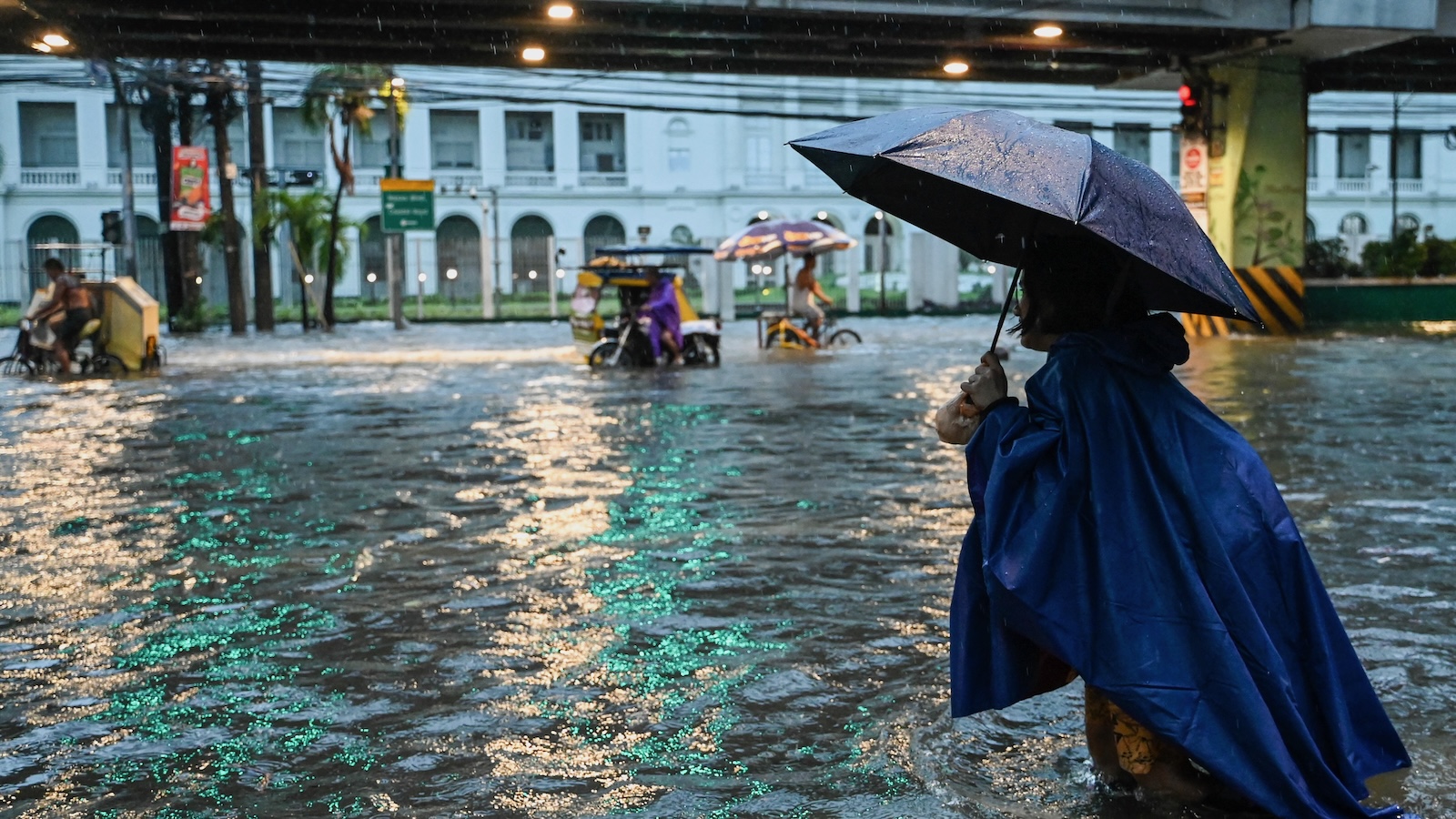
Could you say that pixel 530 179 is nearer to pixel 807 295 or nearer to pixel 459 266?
pixel 459 266

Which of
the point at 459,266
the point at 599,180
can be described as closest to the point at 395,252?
the point at 459,266

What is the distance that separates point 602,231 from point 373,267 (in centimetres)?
865

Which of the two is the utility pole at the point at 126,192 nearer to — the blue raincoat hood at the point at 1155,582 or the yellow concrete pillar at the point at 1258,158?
the yellow concrete pillar at the point at 1258,158

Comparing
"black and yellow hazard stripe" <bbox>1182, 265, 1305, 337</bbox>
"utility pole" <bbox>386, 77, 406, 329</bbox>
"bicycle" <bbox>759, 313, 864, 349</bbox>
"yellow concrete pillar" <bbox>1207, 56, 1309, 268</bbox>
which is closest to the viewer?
"yellow concrete pillar" <bbox>1207, 56, 1309, 268</bbox>

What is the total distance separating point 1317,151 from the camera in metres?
59.2

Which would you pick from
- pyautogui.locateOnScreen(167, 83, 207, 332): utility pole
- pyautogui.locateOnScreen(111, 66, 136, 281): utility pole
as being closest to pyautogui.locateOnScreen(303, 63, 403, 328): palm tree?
pyautogui.locateOnScreen(167, 83, 207, 332): utility pole

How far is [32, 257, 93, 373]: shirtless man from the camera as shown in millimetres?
18375

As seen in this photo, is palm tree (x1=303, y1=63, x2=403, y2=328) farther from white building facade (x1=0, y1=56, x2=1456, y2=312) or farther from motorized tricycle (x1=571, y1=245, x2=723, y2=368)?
motorized tricycle (x1=571, y1=245, x2=723, y2=368)

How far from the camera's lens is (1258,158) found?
22.6 meters

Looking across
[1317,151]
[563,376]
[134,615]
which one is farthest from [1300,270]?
[1317,151]

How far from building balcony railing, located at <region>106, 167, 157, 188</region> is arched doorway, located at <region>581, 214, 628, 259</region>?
49.1 feet

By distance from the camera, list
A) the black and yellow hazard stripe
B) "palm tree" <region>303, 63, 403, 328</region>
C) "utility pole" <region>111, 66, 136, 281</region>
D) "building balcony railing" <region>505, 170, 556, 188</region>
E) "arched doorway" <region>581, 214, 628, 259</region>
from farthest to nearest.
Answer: "arched doorway" <region>581, 214, 628, 259</region> < "building balcony railing" <region>505, 170, 556, 188</region> < "palm tree" <region>303, 63, 403, 328</region> < "utility pole" <region>111, 66, 136, 281</region> < the black and yellow hazard stripe

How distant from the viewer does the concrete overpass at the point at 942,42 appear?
1739 cm

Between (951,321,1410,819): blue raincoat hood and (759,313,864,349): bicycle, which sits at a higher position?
(951,321,1410,819): blue raincoat hood
